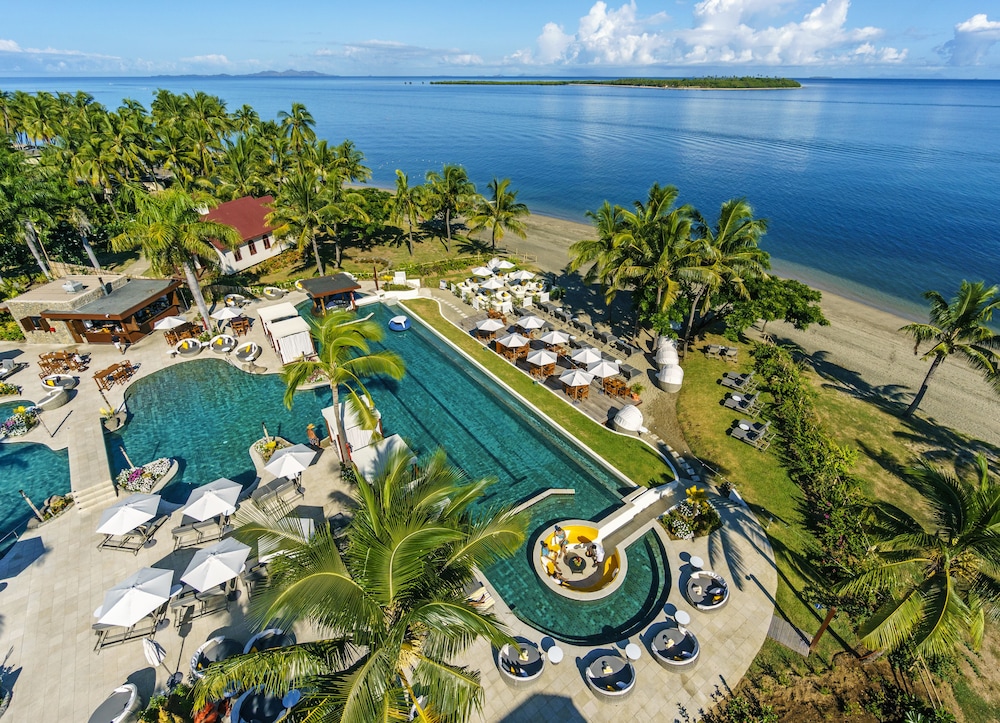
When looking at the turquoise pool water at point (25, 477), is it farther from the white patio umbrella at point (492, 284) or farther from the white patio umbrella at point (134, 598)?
the white patio umbrella at point (492, 284)

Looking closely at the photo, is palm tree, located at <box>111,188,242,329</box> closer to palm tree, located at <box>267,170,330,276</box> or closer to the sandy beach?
palm tree, located at <box>267,170,330,276</box>

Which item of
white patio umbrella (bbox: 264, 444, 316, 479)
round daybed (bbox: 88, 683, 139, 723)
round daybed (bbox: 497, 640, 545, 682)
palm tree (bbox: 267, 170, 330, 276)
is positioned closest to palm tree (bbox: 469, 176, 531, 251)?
palm tree (bbox: 267, 170, 330, 276)

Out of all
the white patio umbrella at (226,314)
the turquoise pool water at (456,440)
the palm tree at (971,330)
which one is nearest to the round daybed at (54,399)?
the turquoise pool water at (456,440)

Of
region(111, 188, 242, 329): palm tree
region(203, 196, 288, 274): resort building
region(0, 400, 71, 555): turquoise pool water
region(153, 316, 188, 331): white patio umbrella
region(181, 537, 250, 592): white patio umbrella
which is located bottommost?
region(0, 400, 71, 555): turquoise pool water

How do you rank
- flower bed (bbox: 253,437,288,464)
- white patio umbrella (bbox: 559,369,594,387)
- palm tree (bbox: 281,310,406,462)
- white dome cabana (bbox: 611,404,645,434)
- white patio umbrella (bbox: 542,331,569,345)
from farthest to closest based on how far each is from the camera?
1. white patio umbrella (bbox: 542,331,569,345)
2. white patio umbrella (bbox: 559,369,594,387)
3. white dome cabana (bbox: 611,404,645,434)
4. flower bed (bbox: 253,437,288,464)
5. palm tree (bbox: 281,310,406,462)

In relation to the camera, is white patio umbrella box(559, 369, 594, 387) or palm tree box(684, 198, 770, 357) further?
palm tree box(684, 198, 770, 357)
